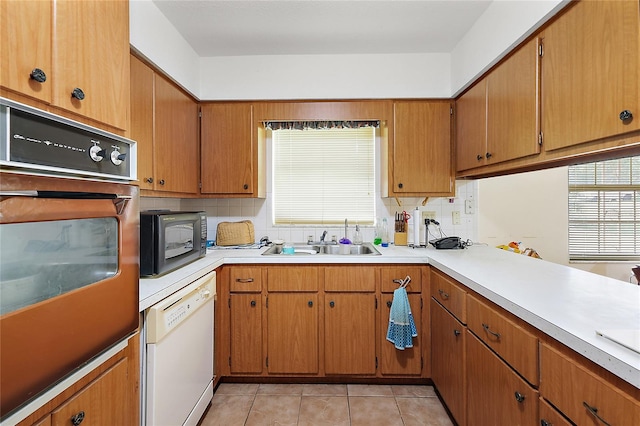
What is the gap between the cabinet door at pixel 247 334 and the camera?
6.91 feet

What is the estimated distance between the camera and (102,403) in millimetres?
919

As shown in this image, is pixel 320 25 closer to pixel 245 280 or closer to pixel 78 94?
pixel 78 94

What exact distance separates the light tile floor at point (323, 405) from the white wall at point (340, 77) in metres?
2.22

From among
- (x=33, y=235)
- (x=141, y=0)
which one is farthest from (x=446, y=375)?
(x=141, y=0)

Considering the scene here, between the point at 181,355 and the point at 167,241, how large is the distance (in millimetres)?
590

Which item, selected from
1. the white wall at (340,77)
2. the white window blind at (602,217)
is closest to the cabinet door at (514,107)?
the white wall at (340,77)

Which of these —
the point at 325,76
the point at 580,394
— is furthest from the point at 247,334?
the point at 325,76

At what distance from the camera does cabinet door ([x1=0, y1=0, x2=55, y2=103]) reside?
26.3 inches

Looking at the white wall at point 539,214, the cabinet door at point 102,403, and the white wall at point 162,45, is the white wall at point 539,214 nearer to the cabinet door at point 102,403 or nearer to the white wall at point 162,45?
the white wall at point 162,45

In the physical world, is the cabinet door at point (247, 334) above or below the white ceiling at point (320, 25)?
below

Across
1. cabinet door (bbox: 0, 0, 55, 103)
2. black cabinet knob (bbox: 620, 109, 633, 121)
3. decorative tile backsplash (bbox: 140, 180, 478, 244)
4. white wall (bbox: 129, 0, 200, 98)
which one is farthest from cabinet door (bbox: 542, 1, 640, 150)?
white wall (bbox: 129, 0, 200, 98)

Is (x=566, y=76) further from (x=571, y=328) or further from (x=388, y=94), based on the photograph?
(x=388, y=94)

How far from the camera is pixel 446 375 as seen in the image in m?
1.78

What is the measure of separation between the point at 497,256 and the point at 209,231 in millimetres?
2360
